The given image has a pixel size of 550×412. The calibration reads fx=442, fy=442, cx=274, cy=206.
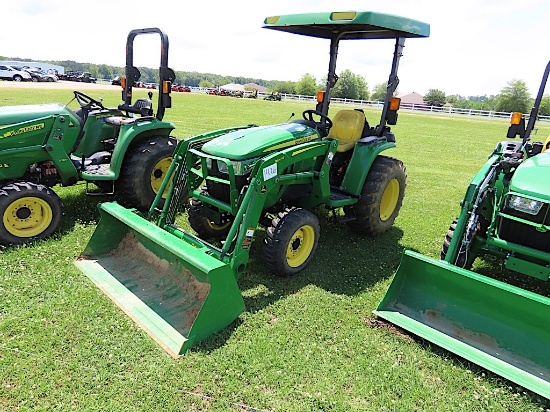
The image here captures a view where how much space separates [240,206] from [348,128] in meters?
2.21

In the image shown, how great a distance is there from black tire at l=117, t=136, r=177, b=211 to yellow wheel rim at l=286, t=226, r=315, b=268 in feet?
8.28

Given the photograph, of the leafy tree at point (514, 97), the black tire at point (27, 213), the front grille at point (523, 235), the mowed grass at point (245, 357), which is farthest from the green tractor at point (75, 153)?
the leafy tree at point (514, 97)

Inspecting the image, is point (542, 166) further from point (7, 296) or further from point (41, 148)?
point (41, 148)

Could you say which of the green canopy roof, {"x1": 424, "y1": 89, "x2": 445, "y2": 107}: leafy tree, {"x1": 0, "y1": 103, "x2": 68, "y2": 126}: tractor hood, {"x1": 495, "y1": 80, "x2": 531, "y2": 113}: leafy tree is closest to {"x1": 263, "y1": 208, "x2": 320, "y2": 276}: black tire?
the green canopy roof

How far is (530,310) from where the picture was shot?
3299 millimetres

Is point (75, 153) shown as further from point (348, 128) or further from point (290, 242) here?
point (348, 128)

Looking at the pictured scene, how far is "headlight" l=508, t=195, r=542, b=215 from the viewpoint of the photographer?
12.6 ft

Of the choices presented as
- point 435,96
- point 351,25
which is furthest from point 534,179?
point 435,96

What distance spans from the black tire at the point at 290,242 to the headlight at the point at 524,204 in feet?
6.02

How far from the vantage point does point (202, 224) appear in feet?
16.5

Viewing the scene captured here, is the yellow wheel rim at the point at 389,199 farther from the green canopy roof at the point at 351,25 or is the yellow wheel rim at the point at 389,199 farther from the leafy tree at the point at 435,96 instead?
the leafy tree at the point at 435,96

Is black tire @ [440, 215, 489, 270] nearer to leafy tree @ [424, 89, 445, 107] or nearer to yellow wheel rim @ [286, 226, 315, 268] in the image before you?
yellow wheel rim @ [286, 226, 315, 268]

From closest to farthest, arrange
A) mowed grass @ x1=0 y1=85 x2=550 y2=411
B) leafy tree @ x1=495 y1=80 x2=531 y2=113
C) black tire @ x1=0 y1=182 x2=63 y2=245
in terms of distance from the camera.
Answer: mowed grass @ x1=0 y1=85 x2=550 y2=411, black tire @ x1=0 y1=182 x2=63 y2=245, leafy tree @ x1=495 y1=80 x2=531 y2=113

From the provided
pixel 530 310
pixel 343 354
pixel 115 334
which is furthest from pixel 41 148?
pixel 530 310
